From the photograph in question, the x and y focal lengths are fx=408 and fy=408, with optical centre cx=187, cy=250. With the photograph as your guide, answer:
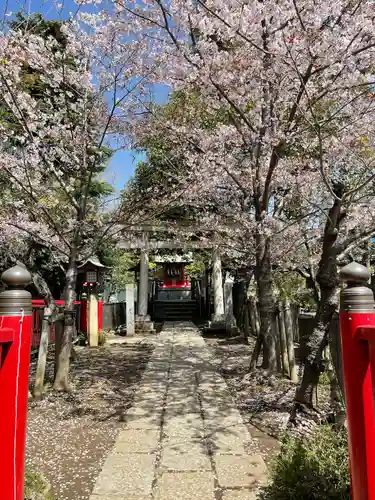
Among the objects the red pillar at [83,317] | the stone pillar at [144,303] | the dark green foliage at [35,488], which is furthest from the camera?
the stone pillar at [144,303]

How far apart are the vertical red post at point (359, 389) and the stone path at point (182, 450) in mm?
1221

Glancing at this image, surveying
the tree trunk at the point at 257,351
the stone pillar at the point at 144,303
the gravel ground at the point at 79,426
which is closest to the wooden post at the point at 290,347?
the tree trunk at the point at 257,351

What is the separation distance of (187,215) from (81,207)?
23.7ft

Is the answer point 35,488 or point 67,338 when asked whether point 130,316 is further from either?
point 35,488

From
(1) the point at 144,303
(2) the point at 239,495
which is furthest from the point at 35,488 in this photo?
(1) the point at 144,303

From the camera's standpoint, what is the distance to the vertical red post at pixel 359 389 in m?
1.54

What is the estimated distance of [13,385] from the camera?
61.2 inches

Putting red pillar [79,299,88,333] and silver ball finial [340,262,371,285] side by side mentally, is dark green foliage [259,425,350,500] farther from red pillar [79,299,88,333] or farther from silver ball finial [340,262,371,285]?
red pillar [79,299,88,333]

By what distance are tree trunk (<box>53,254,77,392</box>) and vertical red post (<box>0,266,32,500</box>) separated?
3.76 metres

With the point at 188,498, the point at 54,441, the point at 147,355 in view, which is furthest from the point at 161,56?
the point at 147,355

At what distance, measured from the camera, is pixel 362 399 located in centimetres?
157

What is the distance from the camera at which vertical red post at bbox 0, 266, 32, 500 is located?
1.53 meters

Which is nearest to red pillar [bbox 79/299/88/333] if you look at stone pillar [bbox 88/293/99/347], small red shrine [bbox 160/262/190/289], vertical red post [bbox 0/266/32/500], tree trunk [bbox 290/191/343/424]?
stone pillar [bbox 88/293/99/347]

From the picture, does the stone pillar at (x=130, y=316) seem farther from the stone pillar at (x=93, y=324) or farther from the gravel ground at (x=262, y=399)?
the gravel ground at (x=262, y=399)
